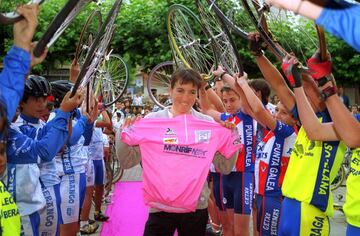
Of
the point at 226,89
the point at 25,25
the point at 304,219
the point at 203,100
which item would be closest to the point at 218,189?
the point at 203,100

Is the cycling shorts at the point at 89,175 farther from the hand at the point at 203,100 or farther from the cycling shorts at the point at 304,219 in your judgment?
the cycling shorts at the point at 304,219

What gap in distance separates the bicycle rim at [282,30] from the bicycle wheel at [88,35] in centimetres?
194

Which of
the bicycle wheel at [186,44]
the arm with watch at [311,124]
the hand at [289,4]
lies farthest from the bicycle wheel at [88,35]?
the hand at [289,4]

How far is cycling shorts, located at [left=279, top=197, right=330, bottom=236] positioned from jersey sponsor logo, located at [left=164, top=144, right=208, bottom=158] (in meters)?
0.78

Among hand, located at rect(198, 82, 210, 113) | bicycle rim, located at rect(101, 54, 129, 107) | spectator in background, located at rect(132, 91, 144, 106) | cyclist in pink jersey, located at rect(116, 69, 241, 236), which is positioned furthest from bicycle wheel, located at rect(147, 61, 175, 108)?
spectator in background, located at rect(132, 91, 144, 106)

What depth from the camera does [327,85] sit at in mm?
2688

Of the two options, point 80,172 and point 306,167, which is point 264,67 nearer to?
point 306,167

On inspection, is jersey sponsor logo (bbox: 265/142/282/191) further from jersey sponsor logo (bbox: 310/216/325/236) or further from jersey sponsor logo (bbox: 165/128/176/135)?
jersey sponsor logo (bbox: 165/128/176/135)

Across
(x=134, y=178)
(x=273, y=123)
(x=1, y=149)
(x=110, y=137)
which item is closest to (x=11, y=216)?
(x=1, y=149)

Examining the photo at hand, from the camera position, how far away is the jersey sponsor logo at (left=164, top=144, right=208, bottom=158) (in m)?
3.79

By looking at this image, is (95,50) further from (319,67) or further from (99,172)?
(99,172)

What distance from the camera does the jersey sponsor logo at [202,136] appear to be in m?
3.83

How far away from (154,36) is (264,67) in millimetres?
13030

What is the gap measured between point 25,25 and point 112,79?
4.99m
